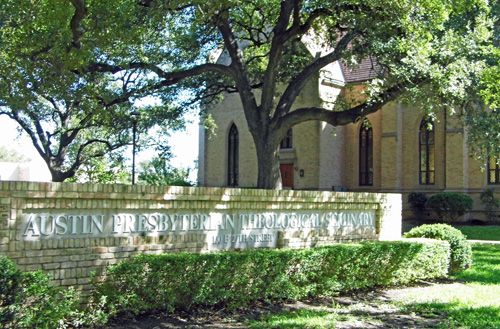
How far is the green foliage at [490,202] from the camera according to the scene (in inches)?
1228

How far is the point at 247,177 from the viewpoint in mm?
38688

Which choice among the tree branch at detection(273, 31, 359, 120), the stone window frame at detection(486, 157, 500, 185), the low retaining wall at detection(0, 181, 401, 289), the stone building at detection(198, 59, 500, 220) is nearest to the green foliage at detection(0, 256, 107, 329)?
the low retaining wall at detection(0, 181, 401, 289)

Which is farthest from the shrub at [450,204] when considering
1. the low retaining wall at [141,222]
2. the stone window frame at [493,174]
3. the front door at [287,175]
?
the low retaining wall at [141,222]

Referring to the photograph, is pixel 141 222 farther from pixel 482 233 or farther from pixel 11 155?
pixel 11 155

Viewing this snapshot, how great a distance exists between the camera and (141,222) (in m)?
9.21

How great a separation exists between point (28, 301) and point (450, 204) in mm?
27433

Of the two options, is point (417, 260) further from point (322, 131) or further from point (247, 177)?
point (247, 177)

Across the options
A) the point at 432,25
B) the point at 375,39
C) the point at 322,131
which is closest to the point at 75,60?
the point at 375,39

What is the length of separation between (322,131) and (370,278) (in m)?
23.9

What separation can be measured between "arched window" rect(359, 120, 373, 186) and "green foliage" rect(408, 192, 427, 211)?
3.54 meters

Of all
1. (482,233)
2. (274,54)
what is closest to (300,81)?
(274,54)

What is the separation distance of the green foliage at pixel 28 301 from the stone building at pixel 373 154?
27.2 metres

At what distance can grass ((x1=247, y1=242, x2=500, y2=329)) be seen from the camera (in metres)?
9.01

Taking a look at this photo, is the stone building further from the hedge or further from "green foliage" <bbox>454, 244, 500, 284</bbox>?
the hedge
